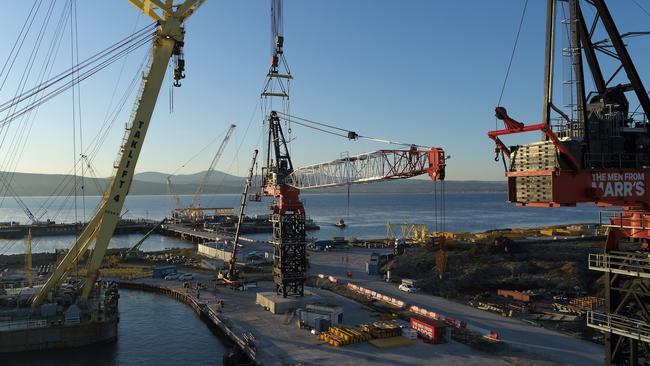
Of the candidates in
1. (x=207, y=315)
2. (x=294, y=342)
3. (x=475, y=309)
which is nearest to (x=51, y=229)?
(x=207, y=315)

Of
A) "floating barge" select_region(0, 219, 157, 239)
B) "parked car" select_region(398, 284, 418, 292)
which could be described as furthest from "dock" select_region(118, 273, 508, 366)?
"floating barge" select_region(0, 219, 157, 239)

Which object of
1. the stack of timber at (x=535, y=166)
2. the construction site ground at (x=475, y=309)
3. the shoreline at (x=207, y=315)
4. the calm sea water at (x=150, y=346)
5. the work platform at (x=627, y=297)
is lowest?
the calm sea water at (x=150, y=346)

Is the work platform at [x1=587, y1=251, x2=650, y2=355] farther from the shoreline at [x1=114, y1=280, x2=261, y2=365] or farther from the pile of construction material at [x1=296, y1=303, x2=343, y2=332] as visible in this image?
the pile of construction material at [x1=296, y1=303, x2=343, y2=332]

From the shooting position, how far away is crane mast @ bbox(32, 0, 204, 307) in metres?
36.0

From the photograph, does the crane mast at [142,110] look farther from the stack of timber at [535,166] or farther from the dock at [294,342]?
the stack of timber at [535,166]

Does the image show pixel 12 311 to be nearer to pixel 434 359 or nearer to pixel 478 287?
pixel 434 359

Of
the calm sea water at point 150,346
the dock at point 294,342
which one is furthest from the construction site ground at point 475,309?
the calm sea water at point 150,346

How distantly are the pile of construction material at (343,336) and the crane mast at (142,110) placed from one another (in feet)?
59.6

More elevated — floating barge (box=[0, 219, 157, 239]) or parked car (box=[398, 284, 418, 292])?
floating barge (box=[0, 219, 157, 239])

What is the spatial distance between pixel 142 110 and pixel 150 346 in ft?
61.6

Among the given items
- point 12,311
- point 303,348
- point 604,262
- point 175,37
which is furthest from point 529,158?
point 12,311

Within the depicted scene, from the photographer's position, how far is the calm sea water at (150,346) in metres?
35.4

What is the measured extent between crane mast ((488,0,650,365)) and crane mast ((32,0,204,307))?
1029 inches

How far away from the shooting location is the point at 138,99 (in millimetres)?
36750
